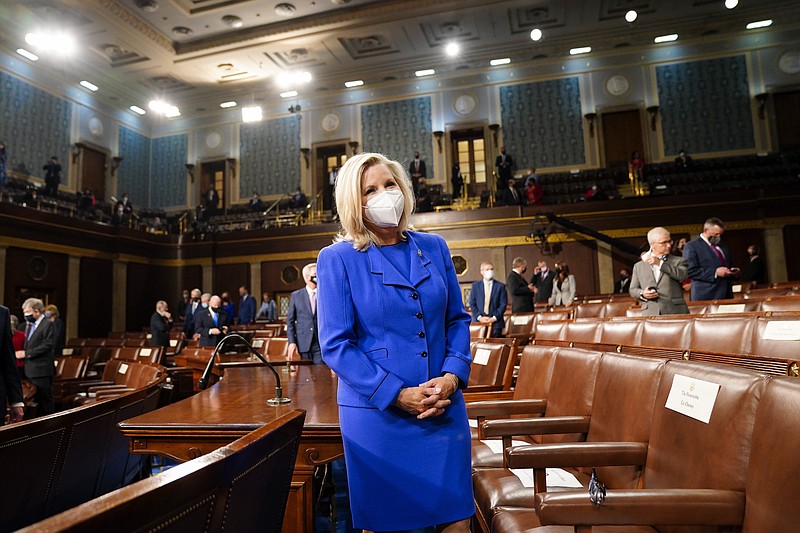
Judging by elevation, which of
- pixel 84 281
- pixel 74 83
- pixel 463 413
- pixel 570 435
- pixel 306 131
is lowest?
pixel 570 435

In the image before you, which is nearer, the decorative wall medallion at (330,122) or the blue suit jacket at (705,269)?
the blue suit jacket at (705,269)

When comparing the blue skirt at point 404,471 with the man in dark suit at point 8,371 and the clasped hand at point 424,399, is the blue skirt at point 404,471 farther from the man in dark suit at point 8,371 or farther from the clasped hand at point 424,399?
the man in dark suit at point 8,371

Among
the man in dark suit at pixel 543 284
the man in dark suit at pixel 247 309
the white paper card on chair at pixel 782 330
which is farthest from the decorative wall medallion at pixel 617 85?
the white paper card on chair at pixel 782 330

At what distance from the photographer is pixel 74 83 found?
14.7 meters

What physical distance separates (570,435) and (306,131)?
15156 mm

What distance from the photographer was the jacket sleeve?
124 cm

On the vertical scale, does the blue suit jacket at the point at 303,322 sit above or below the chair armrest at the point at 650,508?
above

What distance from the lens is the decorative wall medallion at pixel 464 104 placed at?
15.0 m

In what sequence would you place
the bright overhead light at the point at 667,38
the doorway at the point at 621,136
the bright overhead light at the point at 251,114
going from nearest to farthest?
1. the bright overhead light at the point at 667,38
2. the doorway at the point at 621,136
3. the bright overhead light at the point at 251,114

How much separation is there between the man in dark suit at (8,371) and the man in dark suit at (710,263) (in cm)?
482

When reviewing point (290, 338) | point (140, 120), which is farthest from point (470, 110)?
point (290, 338)

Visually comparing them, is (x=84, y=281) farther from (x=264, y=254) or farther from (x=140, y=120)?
(x=140, y=120)

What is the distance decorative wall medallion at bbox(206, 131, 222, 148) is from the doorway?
37.1 feet

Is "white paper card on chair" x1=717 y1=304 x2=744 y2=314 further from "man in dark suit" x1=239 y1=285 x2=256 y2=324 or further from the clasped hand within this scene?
"man in dark suit" x1=239 y1=285 x2=256 y2=324
